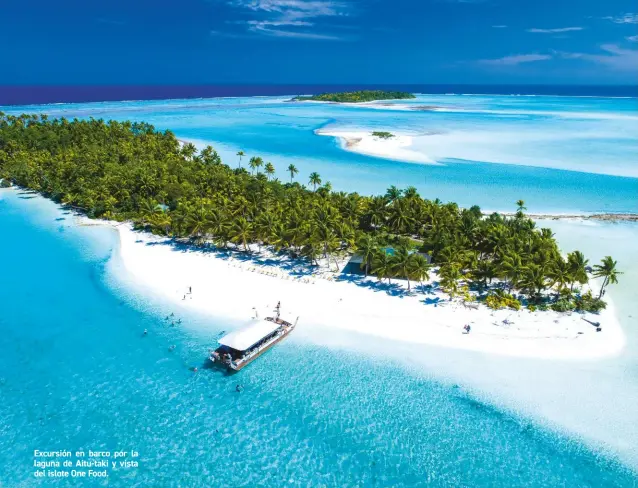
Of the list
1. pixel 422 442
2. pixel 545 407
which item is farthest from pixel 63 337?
pixel 545 407

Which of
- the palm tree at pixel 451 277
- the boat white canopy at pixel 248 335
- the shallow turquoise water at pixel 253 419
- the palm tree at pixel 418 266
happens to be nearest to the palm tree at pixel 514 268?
the palm tree at pixel 451 277

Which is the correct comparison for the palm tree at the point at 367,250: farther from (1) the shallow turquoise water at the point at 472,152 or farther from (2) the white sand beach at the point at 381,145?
(2) the white sand beach at the point at 381,145

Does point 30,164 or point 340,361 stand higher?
point 30,164

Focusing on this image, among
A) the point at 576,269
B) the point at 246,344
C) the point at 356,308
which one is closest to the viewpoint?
the point at 246,344

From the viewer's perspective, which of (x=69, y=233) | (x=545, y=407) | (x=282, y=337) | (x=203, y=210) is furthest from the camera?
(x=69, y=233)

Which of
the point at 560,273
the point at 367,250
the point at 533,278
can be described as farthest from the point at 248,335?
the point at 560,273

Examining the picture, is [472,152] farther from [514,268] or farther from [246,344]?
[246,344]

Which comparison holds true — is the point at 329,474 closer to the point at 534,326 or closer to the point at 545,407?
the point at 545,407
